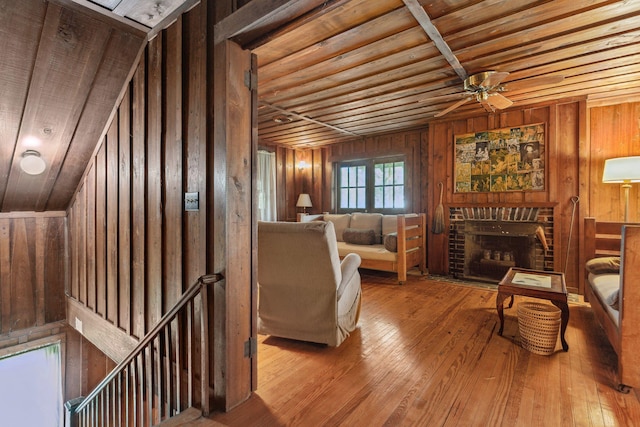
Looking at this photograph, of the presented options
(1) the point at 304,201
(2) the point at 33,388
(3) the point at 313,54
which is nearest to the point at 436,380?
(3) the point at 313,54

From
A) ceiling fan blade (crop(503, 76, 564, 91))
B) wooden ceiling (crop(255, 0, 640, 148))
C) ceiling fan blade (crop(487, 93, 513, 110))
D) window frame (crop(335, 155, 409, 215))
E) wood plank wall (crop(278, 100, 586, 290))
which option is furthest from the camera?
window frame (crop(335, 155, 409, 215))

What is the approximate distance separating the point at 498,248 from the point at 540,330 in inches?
88.2

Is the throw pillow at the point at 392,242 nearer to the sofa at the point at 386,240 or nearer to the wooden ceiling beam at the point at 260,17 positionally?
the sofa at the point at 386,240

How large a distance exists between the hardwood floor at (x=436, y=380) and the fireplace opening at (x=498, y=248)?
4.14 ft

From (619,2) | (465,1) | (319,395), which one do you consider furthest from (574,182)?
(319,395)

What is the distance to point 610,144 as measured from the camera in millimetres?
→ 3734

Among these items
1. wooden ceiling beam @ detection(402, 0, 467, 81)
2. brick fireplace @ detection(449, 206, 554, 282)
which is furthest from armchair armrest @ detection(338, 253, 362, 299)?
brick fireplace @ detection(449, 206, 554, 282)

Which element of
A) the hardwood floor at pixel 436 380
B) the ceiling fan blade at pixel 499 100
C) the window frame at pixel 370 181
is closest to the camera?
the hardwood floor at pixel 436 380

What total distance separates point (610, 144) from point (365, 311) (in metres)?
3.78

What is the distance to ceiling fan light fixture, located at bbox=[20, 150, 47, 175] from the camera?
2.56 m

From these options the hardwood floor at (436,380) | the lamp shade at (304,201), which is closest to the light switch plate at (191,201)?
the hardwood floor at (436,380)

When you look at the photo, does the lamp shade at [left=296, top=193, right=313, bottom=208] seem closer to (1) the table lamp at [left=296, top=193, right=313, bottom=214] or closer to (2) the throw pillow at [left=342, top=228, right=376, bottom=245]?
(1) the table lamp at [left=296, top=193, right=313, bottom=214]

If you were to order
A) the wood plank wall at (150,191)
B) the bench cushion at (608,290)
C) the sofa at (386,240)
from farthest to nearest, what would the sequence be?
the sofa at (386,240) → the bench cushion at (608,290) → the wood plank wall at (150,191)

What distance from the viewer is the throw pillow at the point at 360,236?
4.89 metres
